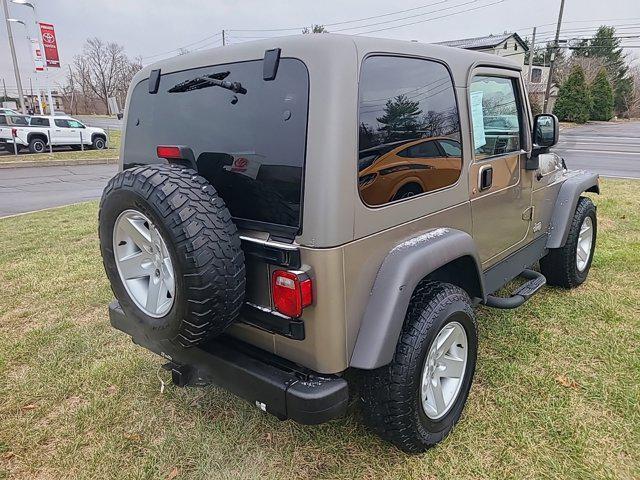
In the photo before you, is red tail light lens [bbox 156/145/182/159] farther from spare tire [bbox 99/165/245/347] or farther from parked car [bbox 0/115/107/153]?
parked car [bbox 0/115/107/153]

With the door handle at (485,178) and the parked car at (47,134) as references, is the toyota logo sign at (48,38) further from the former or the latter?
the door handle at (485,178)

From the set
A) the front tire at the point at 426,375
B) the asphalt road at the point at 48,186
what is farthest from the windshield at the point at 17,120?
the front tire at the point at 426,375

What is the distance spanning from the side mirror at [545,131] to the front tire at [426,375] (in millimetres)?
1585

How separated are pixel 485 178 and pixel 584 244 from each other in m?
2.20

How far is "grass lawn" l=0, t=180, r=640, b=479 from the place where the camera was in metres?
2.25

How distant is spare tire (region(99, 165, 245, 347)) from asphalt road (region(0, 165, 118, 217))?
7.90 meters

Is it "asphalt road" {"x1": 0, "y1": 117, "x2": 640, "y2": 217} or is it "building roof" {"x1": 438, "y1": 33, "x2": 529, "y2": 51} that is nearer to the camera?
"asphalt road" {"x1": 0, "y1": 117, "x2": 640, "y2": 217}

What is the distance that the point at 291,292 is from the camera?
183 centimetres

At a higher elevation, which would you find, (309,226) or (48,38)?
(48,38)

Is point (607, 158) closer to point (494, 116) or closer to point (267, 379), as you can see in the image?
point (494, 116)

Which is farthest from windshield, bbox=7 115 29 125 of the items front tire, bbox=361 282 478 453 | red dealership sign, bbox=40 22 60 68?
front tire, bbox=361 282 478 453

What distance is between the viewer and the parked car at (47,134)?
60.4 ft

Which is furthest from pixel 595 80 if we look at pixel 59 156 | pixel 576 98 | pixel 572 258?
pixel 572 258

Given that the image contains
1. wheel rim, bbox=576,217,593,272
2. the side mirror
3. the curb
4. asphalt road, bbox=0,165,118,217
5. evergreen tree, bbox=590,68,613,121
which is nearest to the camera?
the side mirror
